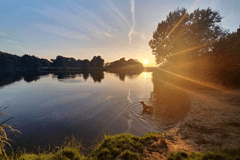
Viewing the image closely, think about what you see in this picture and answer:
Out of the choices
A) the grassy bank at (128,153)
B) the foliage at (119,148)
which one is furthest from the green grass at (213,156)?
the foliage at (119,148)

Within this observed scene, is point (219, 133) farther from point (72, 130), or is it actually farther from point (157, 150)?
point (72, 130)

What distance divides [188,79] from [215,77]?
6.49m

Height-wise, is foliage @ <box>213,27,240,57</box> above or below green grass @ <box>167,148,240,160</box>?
above

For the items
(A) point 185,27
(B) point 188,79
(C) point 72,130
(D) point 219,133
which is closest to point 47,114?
(C) point 72,130

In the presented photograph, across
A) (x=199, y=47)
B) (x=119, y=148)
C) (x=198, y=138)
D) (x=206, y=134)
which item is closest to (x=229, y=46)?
(x=199, y=47)

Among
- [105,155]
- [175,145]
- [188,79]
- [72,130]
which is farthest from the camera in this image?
[188,79]

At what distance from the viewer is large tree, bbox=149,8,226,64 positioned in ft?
97.4

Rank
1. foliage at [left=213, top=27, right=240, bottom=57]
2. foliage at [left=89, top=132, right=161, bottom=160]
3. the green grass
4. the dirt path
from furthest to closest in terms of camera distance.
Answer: foliage at [left=213, top=27, right=240, bottom=57] → the dirt path → foliage at [left=89, top=132, right=161, bottom=160] → the green grass

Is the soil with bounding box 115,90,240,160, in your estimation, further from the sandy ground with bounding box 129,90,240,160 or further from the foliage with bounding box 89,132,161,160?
the foliage with bounding box 89,132,161,160

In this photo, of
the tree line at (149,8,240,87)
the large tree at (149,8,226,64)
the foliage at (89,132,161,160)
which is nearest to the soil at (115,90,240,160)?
the foliage at (89,132,161,160)

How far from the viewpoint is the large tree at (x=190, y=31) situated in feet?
97.4

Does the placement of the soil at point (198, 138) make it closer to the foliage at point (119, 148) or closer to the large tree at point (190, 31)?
the foliage at point (119, 148)

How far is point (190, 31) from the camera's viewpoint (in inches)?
1207

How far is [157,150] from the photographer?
6.43m
